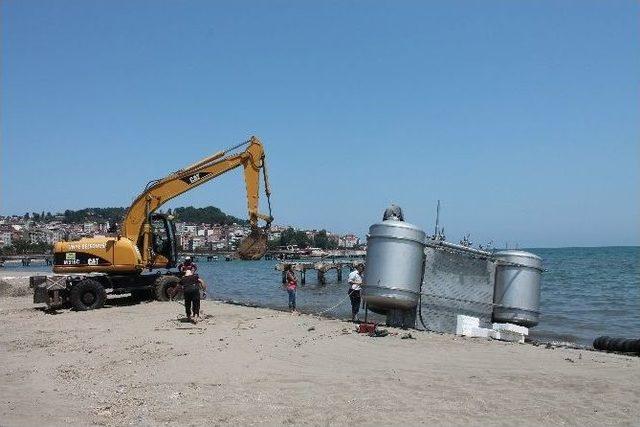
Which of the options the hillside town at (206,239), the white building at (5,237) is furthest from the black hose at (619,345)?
the white building at (5,237)

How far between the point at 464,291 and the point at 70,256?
13108 mm

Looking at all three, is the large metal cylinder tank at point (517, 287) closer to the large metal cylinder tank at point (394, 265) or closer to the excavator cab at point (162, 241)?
the large metal cylinder tank at point (394, 265)

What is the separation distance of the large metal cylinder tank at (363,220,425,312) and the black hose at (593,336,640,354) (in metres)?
4.54

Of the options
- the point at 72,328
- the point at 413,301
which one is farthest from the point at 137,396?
the point at 72,328

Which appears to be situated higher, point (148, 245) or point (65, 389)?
point (148, 245)

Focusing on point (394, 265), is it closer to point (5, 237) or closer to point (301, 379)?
point (301, 379)

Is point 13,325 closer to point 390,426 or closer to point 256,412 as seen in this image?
point 256,412

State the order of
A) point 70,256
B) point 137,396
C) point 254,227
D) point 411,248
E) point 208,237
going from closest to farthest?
1. point 137,396
2. point 411,248
3. point 70,256
4. point 254,227
5. point 208,237

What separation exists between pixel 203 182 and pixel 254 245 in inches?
121

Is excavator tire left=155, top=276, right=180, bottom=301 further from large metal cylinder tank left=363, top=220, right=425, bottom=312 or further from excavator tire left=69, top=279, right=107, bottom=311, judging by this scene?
large metal cylinder tank left=363, top=220, right=425, bottom=312

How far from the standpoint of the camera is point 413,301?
1369 centimetres

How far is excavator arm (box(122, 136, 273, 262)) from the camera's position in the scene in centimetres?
2164

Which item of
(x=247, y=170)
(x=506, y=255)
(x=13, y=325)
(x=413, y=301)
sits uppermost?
(x=247, y=170)

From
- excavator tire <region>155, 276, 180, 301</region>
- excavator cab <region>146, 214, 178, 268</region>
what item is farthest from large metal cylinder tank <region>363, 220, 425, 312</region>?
→ excavator cab <region>146, 214, 178, 268</region>
